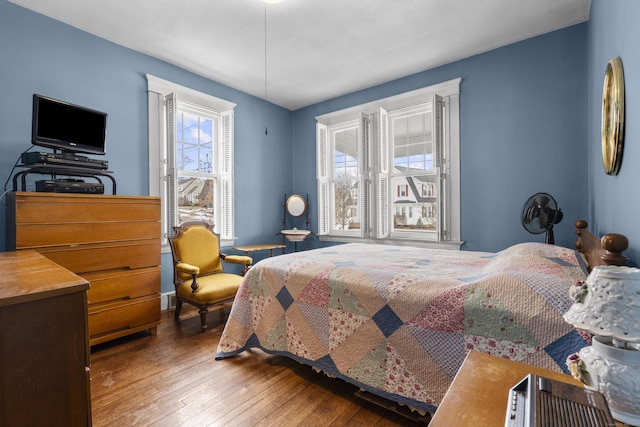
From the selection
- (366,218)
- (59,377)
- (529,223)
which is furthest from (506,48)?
(59,377)

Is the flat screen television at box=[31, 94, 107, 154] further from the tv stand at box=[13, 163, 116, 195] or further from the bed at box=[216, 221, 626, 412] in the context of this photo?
the bed at box=[216, 221, 626, 412]

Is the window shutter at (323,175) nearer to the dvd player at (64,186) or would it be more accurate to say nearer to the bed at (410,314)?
the bed at (410,314)

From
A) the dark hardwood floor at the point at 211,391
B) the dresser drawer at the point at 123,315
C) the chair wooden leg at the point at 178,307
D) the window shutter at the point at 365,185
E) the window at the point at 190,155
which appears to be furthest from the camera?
the window shutter at the point at 365,185

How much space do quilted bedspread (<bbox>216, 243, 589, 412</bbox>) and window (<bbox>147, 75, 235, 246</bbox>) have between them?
191cm

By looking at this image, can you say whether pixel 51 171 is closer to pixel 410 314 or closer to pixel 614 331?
pixel 410 314

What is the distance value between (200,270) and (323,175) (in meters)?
2.31

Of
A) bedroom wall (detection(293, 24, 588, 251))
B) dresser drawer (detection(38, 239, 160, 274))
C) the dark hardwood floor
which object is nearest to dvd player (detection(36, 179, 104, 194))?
dresser drawer (detection(38, 239, 160, 274))

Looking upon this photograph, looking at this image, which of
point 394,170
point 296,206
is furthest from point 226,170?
point 394,170

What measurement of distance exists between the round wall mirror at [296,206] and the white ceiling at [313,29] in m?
1.85

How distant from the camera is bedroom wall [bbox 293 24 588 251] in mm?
2951

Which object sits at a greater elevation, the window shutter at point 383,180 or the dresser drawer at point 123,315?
the window shutter at point 383,180

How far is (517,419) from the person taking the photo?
60 cm

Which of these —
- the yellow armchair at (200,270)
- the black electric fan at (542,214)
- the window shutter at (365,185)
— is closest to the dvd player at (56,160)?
the yellow armchair at (200,270)

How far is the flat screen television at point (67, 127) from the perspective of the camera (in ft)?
7.82
